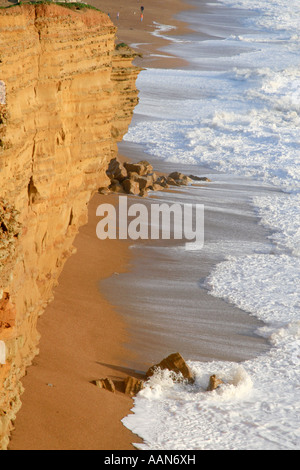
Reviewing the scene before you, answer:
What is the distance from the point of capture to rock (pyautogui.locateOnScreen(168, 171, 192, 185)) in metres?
22.1

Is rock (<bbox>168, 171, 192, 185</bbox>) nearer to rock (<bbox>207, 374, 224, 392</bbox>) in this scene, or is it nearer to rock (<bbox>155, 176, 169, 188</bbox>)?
rock (<bbox>155, 176, 169, 188</bbox>)

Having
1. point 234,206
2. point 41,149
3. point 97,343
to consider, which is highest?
point 41,149

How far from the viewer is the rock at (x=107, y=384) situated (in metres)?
10.5

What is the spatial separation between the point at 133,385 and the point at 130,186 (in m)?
10.1

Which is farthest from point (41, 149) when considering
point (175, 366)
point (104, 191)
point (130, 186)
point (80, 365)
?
point (130, 186)

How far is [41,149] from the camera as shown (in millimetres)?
10062

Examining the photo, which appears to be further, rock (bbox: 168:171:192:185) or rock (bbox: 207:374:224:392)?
rock (bbox: 168:171:192:185)

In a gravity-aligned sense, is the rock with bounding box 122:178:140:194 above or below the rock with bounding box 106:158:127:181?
below

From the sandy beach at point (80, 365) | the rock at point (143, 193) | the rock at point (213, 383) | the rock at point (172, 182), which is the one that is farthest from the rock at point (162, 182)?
the rock at point (213, 383)

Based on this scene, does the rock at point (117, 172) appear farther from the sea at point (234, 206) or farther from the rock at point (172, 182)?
the sea at point (234, 206)

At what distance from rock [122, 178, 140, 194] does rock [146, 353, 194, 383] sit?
960 cm

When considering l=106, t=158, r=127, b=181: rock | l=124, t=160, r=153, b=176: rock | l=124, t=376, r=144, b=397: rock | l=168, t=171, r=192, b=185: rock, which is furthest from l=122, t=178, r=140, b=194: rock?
l=124, t=376, r=144, b=397: rock

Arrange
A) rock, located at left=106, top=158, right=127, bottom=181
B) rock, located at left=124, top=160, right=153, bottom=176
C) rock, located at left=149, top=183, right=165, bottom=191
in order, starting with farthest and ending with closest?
1. rock, located at left=124, top=160, right=153, bottom=176
2. rock, located at left=149, top=183, right=165, bottom=191
3. rock, located at left=106, top=158, right=127, bottom=181

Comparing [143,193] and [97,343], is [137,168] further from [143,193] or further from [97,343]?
[97,343]
